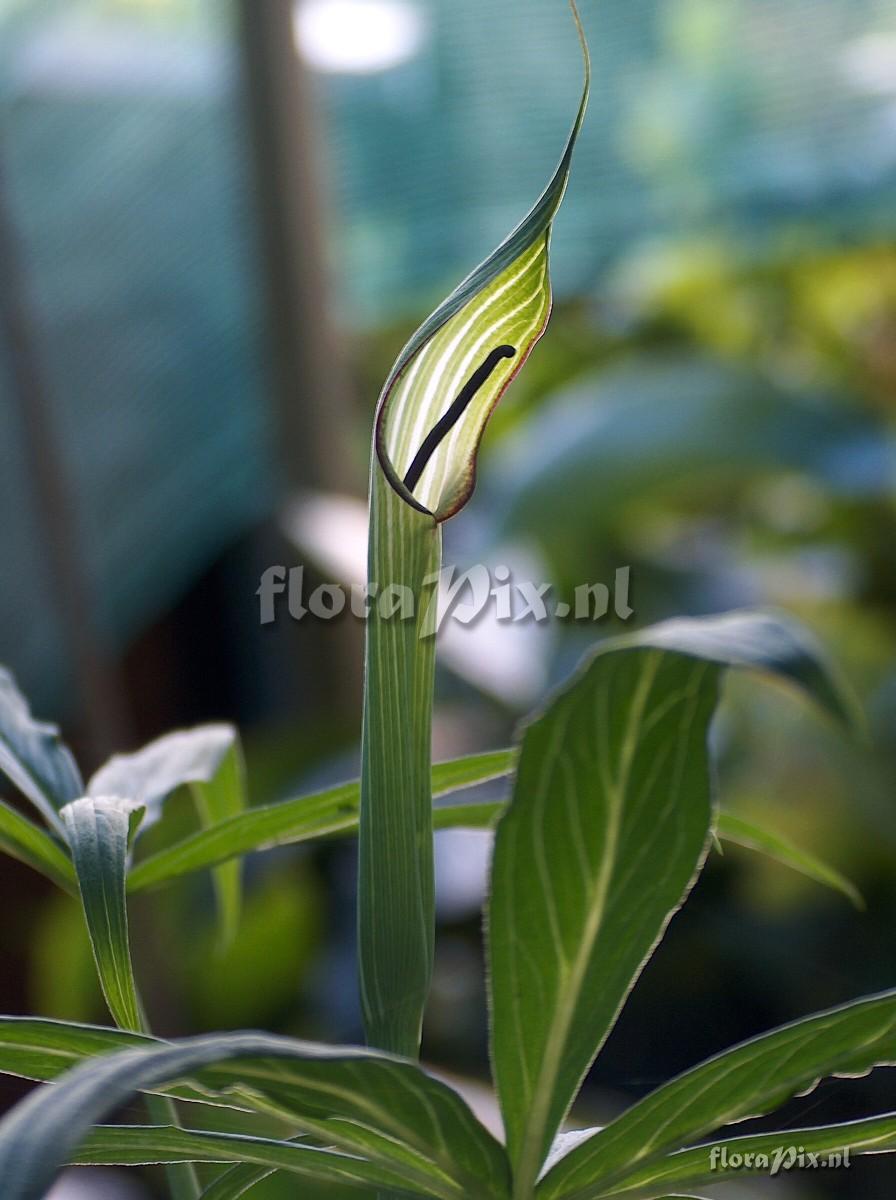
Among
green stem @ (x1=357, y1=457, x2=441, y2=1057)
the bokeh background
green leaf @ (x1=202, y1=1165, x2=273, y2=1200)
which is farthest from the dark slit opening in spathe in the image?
the bokeh background

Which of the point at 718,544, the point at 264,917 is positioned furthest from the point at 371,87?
the point at 264,917

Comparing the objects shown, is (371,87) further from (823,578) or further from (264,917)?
(264,917)

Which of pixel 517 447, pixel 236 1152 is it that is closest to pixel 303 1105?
pixel 236 1152

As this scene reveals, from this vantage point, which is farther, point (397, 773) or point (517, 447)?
point (517, 447)

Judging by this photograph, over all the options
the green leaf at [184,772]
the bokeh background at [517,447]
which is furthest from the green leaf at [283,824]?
the bokeh background at [517,447]

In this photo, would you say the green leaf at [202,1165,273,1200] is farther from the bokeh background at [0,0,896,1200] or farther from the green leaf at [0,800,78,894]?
the bokeh background at [0,0,896,1200]

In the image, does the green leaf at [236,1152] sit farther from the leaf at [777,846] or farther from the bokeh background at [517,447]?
the bokeh background at [517,447]

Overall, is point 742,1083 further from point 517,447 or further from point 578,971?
point 517,447
